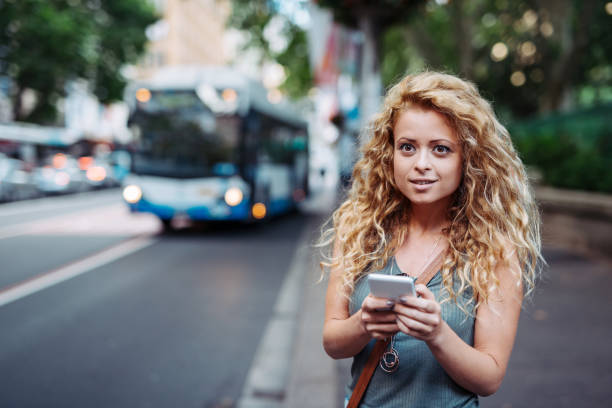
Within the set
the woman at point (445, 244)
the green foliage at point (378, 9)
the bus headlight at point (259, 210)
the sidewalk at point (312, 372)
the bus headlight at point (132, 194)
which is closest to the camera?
the woman at point (445, 244)

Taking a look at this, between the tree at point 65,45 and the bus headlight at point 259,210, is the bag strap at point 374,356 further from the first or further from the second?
the tree at point 65,45

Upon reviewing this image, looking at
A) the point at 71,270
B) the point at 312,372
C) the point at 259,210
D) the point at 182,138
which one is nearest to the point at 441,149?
the point at 312,372

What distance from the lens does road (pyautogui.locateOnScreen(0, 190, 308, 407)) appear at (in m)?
4.18

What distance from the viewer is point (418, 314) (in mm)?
1304

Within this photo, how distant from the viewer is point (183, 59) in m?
66.0

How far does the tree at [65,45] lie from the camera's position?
23.3 m

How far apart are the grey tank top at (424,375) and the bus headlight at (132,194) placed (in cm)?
1091

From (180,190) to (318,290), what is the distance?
572cm

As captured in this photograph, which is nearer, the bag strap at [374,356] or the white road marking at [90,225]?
the bag strap at [374,356]

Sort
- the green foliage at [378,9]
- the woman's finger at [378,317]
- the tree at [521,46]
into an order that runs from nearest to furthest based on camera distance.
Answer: the woman's finger at [378,317], the green foliage at [378,9], the tree at [521,46]

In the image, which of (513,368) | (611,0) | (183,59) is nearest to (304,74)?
(611,0)

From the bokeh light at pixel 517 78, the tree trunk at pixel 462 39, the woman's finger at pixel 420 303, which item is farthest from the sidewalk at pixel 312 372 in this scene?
the bokeh light at pixel 517 78

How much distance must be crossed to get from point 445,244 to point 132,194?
1107cm

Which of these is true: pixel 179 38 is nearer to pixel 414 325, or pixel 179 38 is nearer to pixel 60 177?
pixel 60 177
